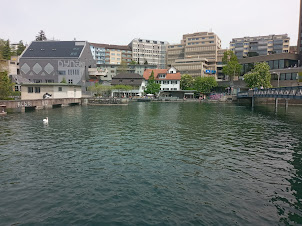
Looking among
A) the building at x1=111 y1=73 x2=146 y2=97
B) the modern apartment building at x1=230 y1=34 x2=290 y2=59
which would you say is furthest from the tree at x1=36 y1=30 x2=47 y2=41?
the modern apartment building at x1=230 y1=34 x2=290 y2=59

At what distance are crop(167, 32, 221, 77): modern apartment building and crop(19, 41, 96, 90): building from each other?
63.9m

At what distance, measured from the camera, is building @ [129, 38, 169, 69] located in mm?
187625

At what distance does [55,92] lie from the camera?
72062 millimetres

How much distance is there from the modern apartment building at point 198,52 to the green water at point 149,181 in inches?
4945

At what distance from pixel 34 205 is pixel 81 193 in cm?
239

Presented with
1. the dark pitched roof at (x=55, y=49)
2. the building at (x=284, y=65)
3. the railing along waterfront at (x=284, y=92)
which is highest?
the dark pitched roof at (x=55, y=49)

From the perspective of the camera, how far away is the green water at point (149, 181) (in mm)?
11085

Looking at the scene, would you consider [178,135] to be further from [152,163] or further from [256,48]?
[256,48]

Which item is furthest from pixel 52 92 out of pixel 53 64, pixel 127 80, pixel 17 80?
pixel 127 80

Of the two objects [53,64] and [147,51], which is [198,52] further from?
[53,64]

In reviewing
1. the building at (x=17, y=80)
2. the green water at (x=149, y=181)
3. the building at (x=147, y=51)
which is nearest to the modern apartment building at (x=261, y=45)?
the building at (x=147, y=51)

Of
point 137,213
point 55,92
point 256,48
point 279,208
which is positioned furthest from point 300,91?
point 256,48

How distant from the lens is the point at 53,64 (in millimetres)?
109625

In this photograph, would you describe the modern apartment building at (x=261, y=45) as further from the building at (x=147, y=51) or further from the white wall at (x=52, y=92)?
the white wall at (x=52, y=92)
